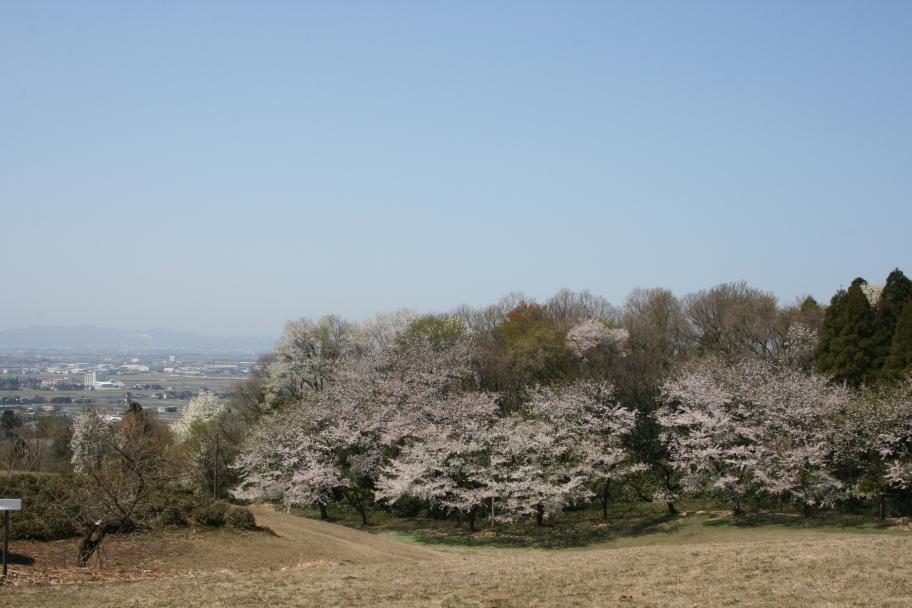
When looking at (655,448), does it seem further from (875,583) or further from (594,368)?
(875,583)

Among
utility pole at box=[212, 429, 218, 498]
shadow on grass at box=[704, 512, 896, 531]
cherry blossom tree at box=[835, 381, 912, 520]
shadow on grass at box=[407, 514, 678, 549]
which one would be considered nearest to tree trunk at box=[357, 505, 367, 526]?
shadow on grass at box=[407, 514, 678, 549]

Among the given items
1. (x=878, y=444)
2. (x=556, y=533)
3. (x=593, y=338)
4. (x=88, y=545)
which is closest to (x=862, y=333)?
(x=878, y=444)

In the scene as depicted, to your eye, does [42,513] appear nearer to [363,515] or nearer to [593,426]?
[363,515]

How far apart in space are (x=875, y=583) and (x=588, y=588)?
5.82m

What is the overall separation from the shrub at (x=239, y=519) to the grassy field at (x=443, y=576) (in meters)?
0.58

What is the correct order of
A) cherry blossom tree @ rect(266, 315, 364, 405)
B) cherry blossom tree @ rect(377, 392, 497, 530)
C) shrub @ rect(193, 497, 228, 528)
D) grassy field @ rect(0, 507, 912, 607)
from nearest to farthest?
grassy field @ rect(0, 507, 912, 607), shrub @ rect(193, 497, 228, 528), cherry blossom tree @ rect(377, 392, 497, 530), cherry blossom tree @ rect(266, 315, 364, 405)

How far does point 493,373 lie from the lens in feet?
180

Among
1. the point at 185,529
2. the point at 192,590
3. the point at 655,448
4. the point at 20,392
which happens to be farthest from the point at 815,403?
the point at 20,392

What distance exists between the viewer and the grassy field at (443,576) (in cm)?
1586

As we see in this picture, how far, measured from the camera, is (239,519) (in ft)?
89.1

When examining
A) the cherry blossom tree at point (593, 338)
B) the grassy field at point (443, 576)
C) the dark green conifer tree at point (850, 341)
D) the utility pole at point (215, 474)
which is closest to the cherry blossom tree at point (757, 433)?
the dark green conifer tree at point (850, 341)

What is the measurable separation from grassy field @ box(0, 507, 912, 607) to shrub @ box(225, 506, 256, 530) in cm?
58

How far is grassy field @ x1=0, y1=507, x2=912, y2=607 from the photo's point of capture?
1586 centimetres

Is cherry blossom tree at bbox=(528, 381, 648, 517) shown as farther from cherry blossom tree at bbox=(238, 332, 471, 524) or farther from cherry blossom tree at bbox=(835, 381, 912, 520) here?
cherry blossom tree at bbox=(835, 381, 912, 520)
